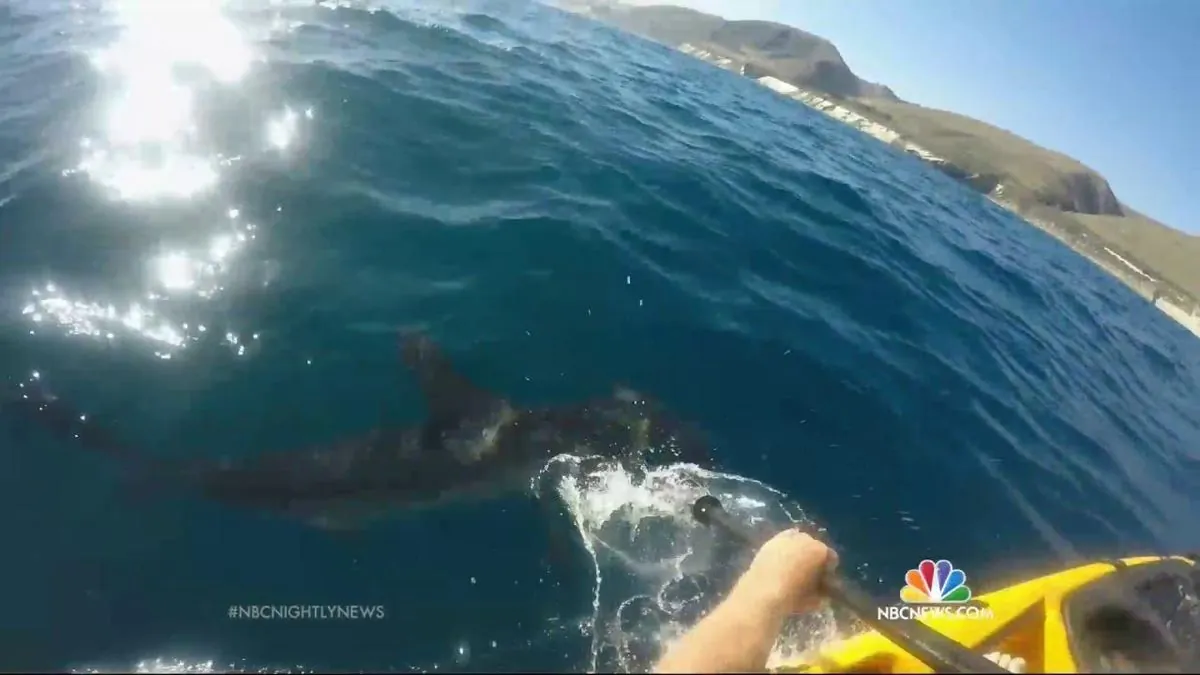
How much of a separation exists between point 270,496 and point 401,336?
2418mm

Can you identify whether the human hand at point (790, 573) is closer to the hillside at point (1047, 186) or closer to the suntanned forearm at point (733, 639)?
the suntanned forearm at point (733, 639)

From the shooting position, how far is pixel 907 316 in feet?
42.3

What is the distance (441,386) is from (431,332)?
102 cm

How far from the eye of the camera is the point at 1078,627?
4.01 m

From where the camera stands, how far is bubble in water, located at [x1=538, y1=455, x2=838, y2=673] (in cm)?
539

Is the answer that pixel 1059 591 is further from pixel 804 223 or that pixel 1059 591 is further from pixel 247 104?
pixel 247 104

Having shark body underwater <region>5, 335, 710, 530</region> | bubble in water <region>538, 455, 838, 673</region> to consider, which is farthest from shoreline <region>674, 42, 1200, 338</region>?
shark body underwater <region>5, 335, 710, 530</region>

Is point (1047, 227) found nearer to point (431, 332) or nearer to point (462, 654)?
point (431, 332)

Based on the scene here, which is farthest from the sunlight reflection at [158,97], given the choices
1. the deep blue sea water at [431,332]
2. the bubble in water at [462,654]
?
the bubble in water at [462,654]

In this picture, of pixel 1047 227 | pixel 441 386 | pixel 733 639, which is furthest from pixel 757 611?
pixel 1047 227

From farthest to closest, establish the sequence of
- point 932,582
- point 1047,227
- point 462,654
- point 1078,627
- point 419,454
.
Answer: point 1047,227
point 932,582
point 419,454
point 462,654
point 1078,627

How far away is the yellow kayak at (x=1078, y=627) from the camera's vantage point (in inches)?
141

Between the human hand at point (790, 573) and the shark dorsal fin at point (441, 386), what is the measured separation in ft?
13.4

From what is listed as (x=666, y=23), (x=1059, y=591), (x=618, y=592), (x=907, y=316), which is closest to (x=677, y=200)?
(x=907, y=316)
